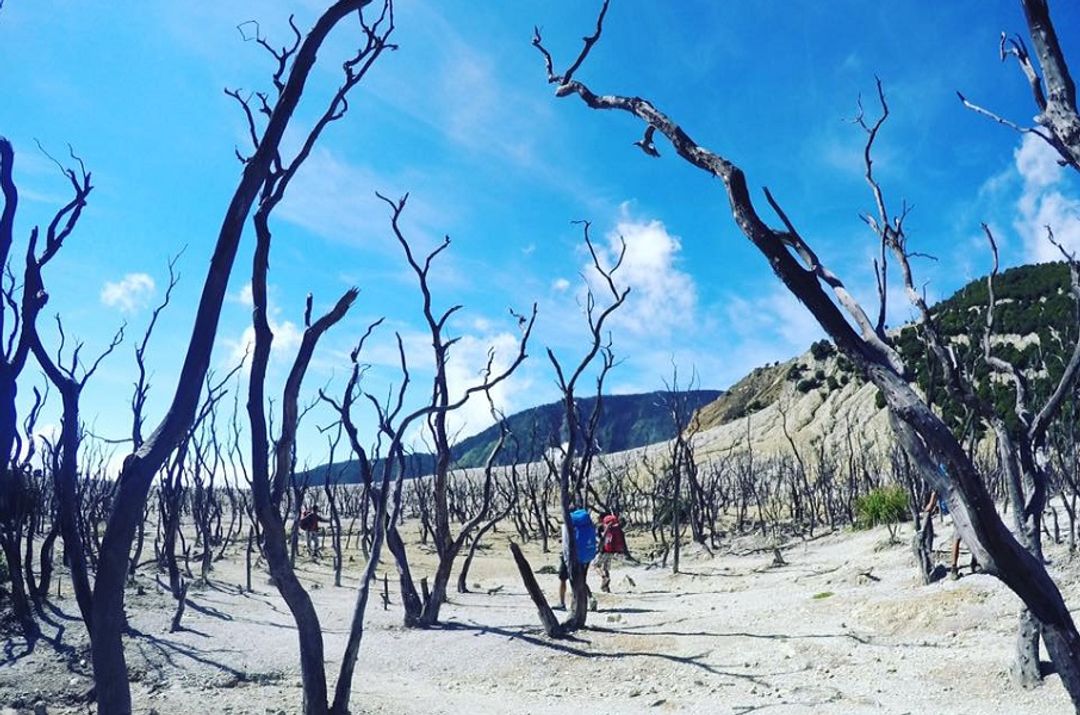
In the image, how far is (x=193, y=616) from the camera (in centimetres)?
1178

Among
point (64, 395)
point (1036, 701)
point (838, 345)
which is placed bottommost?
point (1036, 701)

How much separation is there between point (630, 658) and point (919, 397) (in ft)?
20.8

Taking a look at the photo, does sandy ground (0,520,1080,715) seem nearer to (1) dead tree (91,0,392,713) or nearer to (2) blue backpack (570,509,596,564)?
(2) blue backpack (570,509,596,564)

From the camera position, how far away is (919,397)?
282 cm

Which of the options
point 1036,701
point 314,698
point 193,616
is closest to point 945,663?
point 1036,701

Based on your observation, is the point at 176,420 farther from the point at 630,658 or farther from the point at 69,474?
the point at 630,658

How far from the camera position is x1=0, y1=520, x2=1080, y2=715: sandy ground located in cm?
671

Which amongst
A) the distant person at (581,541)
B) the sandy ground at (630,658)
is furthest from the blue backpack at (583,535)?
the sandy ground at (630,658)

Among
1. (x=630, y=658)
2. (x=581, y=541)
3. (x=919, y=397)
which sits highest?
(x=919, y=397)

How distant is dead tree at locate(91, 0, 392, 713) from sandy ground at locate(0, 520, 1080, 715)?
306cm

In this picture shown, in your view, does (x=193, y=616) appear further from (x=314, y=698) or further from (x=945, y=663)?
(x=945, y=663)

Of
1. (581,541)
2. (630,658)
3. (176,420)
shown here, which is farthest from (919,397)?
(581,541)

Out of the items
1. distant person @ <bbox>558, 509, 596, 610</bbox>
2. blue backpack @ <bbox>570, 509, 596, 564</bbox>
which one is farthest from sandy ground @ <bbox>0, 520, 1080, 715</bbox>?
blue backpack @ <bbox>570, 509, 596, 564</bbox>

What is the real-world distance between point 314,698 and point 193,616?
24.1ft
